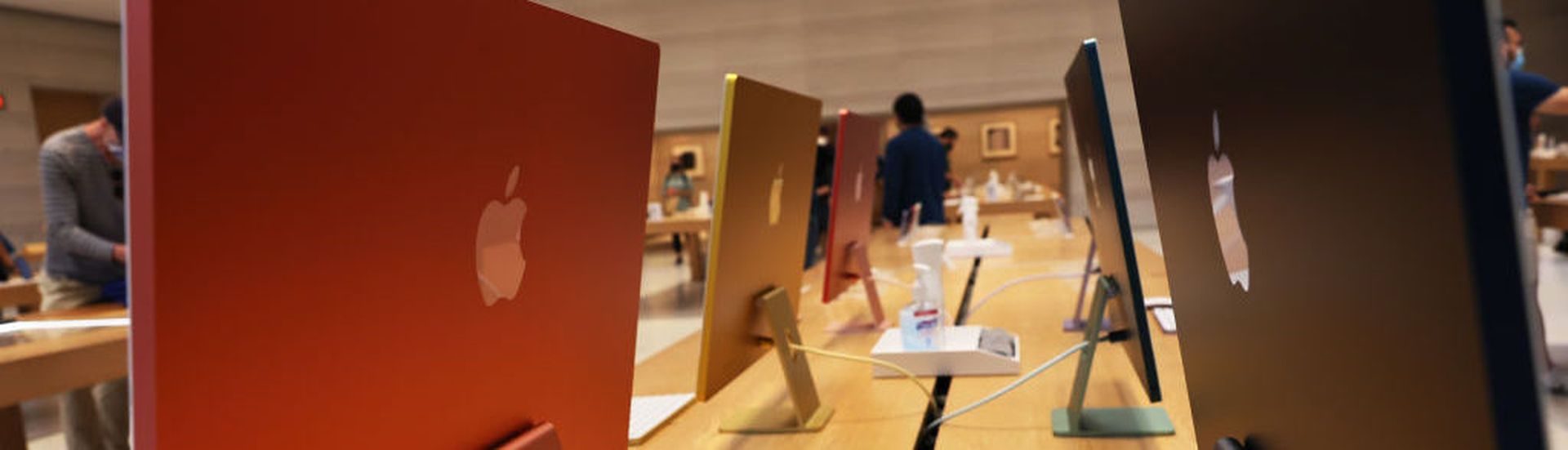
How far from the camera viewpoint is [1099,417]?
124cm

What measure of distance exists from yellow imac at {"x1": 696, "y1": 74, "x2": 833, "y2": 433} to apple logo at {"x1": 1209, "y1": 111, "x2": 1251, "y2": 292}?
2.27 ft

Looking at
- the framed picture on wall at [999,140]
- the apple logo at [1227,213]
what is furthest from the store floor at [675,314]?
the framed picture on wall at [999,140]

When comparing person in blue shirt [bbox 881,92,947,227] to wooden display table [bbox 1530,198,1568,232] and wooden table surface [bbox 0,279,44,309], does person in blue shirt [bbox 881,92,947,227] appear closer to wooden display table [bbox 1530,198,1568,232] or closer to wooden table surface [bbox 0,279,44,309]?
wooden display table [bbox 1530,198,1568,232]

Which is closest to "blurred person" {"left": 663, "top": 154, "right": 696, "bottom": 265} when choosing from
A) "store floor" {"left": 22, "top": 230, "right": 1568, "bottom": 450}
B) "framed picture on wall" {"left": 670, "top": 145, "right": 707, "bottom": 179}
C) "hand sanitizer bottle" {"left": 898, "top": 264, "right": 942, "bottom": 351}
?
"store floor" {"left": 22, "top": 230, "right": 1568, "bottom": 450}

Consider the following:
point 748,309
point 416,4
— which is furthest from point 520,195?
point 748,309

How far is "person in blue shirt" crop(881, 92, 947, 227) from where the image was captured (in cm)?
443

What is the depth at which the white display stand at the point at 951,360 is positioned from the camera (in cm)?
A: 153

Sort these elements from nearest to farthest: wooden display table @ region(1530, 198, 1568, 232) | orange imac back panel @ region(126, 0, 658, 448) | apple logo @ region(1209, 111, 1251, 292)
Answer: orange imac back panel @ region(126, 0, 658, 448) < apple logo @ region(1209, 111, 1251, 292) < wooden display table @ region(1530, 198, 1568, 232)

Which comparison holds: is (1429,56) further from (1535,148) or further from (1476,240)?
(1535,148)

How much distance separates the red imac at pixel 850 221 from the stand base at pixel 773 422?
0.52 metres

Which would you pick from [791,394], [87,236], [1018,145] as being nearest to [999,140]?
[1018,145]

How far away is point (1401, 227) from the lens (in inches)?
11.0

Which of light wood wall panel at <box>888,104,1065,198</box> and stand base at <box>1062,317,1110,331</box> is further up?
light wood wall panel at <box>888,104,1065,198</box>

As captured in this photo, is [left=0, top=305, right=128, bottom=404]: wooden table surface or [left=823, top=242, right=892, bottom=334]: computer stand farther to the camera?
[left=823, top=242, right=892, bottom=334]: computer stand
